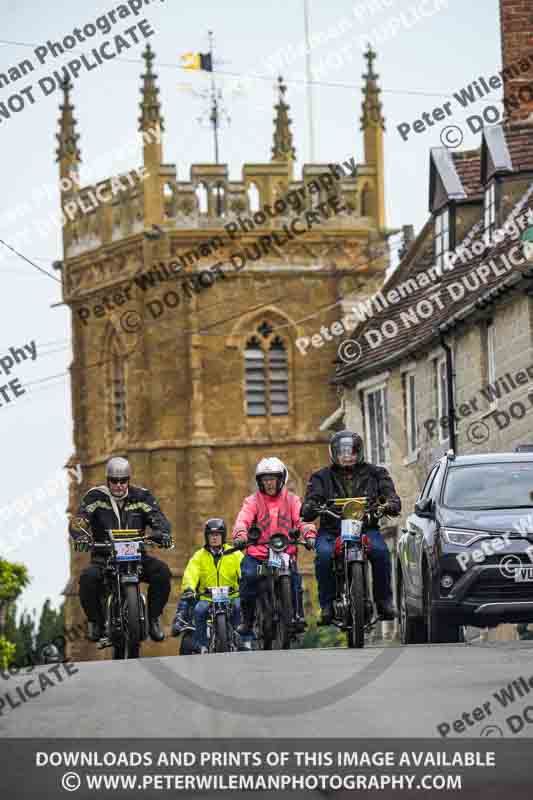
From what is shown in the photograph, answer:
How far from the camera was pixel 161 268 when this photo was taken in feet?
259

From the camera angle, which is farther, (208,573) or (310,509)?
(208,573)

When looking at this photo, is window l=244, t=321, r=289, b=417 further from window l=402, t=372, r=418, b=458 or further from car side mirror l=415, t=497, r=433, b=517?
car side mirror l=415, t=497, r=433, b=517

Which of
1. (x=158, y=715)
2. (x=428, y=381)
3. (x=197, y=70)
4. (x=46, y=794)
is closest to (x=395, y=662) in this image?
(x=158, y=715)

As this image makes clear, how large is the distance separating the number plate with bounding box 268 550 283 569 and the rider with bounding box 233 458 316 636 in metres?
0.18

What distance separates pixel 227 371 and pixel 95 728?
222 feet

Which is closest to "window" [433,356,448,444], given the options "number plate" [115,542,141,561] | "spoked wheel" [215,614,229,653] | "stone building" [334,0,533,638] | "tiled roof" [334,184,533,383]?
"stone building" [334,0,533,638]

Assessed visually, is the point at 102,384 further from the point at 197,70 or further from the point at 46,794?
the point at 46,794

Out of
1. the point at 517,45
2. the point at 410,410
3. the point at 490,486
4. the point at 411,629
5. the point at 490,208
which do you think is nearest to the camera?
the point at 490,486

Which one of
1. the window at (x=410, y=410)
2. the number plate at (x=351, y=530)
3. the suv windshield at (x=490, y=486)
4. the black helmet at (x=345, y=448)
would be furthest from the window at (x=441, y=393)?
the number plate at (x=351, y=530)

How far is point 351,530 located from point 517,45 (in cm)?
2399

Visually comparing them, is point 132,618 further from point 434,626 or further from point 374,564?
point 434,626

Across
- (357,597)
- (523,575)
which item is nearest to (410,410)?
(523,575)

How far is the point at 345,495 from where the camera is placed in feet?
60.2

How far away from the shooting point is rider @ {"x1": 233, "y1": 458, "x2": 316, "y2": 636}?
18594 mm
